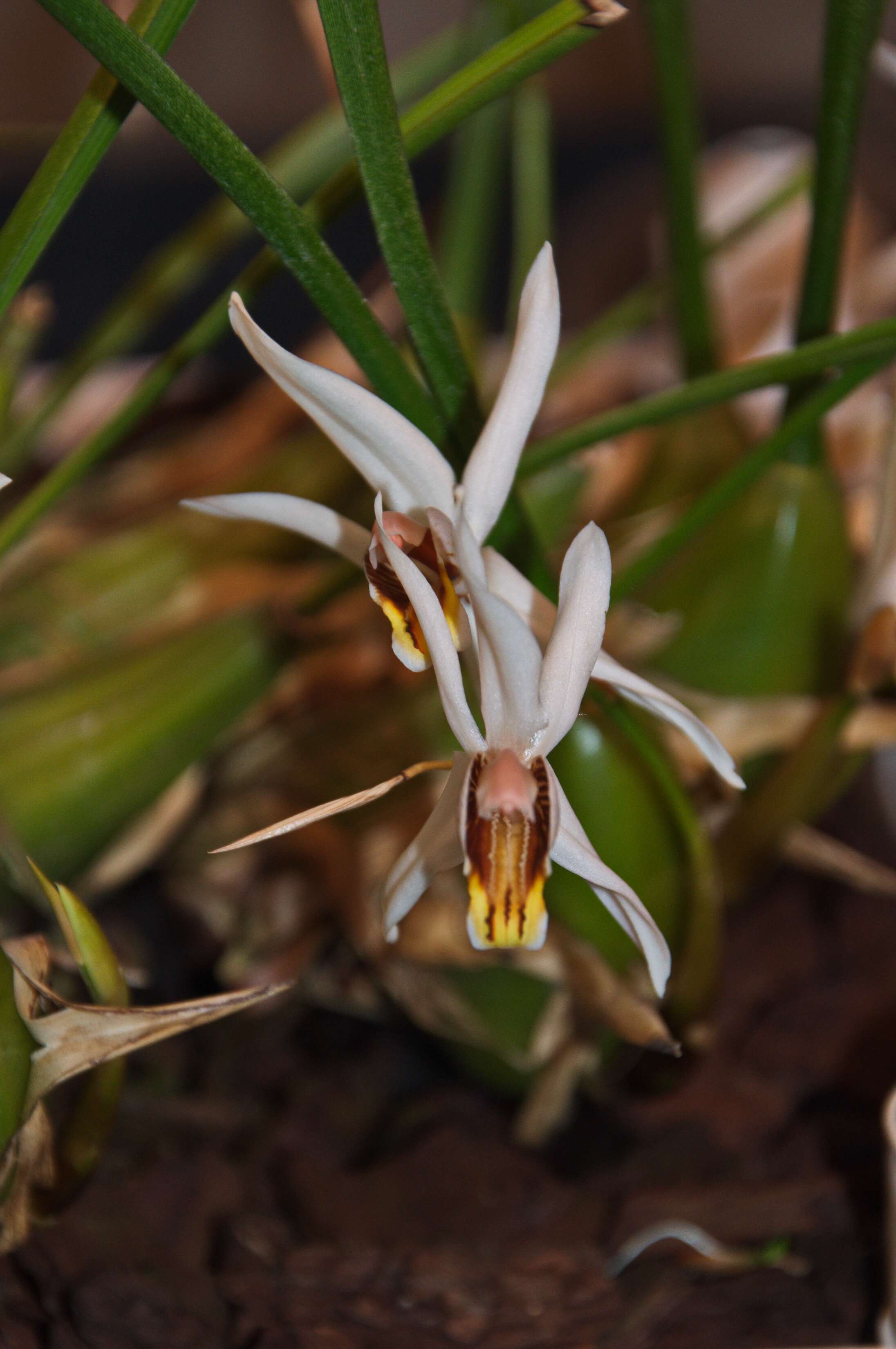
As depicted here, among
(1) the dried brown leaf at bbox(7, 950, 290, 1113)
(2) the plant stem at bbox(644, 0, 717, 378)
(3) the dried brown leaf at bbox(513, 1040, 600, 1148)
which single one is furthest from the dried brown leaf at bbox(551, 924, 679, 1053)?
(2) the plant stem at bbox(644, 0, 717, 378)

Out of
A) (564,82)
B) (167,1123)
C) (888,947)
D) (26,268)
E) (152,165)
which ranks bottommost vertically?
(888,947)

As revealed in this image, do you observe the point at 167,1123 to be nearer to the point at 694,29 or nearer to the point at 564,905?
the point at 564,905

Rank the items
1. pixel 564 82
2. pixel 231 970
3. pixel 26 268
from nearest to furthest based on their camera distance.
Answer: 1. pixel 26 268
2. pixel 231 970
3. pixel 564 82

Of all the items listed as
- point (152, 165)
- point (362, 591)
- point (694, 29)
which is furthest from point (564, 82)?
point (362, 591)

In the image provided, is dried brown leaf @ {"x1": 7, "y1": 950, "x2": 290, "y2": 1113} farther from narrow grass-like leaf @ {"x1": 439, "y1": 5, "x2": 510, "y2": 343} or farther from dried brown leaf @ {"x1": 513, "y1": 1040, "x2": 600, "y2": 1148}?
narrow grass-like leaf @ {"x1": 439, "y1": 5, "x2": 510, "y2": 343}

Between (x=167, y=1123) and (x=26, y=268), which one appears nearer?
(x=26, y=268)

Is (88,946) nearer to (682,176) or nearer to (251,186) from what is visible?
(251,186)

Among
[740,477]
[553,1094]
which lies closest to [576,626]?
[740,477]
